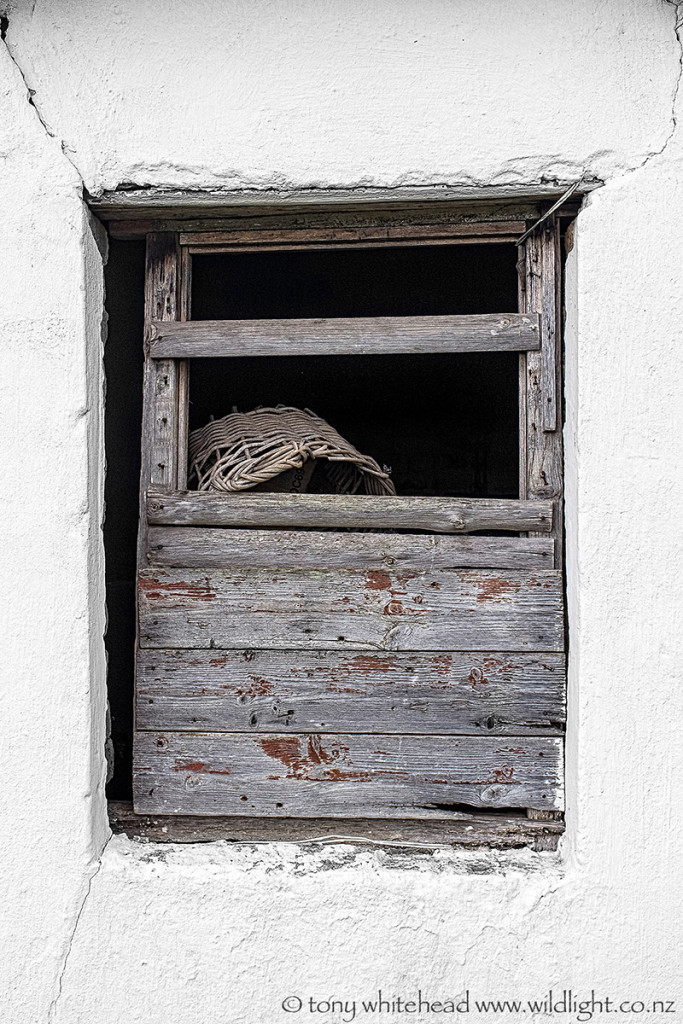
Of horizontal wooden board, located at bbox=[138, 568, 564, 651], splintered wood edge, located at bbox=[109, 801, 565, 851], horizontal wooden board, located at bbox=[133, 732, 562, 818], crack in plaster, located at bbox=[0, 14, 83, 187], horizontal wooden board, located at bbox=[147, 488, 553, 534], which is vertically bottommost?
splintered wood edge, located at bbox=[109, 801, 565, 851]

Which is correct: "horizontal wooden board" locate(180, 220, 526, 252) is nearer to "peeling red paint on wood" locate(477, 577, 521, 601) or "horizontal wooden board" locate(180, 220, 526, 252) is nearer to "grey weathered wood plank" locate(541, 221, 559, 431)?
"grey weathered wood plank" locate(541, 221, 559, 431)

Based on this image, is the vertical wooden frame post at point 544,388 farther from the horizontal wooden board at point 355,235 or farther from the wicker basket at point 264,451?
the wicker basket at point 264,451

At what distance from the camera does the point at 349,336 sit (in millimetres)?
1776

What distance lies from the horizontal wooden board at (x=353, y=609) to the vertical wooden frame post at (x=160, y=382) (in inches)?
8.3

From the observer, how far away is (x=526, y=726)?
174 centimetres

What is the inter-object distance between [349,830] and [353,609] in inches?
22.1

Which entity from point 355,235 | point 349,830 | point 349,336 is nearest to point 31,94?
point 355,235

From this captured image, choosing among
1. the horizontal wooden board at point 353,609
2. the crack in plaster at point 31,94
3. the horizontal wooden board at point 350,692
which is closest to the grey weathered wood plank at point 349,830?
the horizontal wooden board at point 350,692

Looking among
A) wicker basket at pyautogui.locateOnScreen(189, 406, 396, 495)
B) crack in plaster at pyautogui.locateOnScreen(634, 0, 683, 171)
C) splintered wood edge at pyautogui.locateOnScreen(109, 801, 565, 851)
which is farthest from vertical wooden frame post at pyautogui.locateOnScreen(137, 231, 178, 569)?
crack in plaster at pyautogui.locateOnScreen(634, 0, 683, 171)

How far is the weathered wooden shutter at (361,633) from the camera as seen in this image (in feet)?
5.73

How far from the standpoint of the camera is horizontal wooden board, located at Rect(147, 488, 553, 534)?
1.75 m

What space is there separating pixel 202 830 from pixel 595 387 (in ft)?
4.75

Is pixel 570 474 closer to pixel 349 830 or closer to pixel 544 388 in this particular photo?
pixel 544 388

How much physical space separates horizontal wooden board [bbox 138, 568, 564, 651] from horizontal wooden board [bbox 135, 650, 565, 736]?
0.12ft
